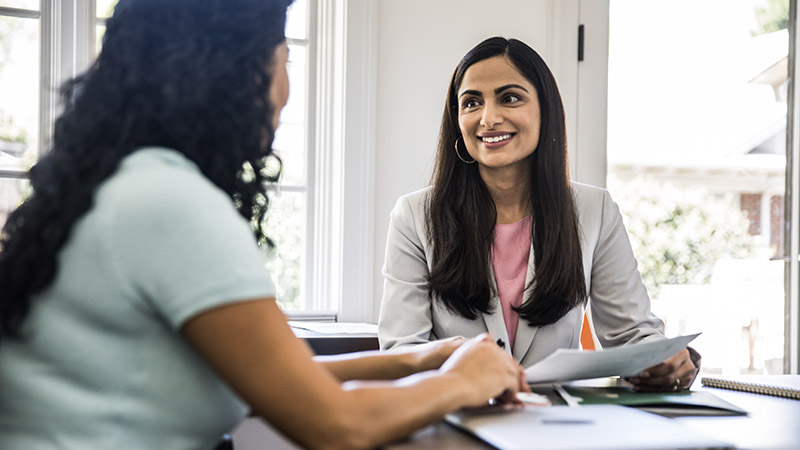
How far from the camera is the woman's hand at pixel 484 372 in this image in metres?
0.92

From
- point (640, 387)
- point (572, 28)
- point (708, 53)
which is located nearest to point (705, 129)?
point (708, 53)

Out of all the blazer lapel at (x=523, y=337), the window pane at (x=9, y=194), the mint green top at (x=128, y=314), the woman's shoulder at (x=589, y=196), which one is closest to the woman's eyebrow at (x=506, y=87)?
the woman's shoulder at (x=589, y=196)

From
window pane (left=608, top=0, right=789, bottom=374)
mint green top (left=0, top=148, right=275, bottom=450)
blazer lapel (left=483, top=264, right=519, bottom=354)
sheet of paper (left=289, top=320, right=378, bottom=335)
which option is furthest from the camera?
window pane (left=608, top=0, right=789, bottom=374)

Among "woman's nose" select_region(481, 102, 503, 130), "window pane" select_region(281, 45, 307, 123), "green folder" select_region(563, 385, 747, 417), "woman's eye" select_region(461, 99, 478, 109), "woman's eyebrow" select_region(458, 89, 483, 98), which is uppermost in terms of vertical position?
"window pane" select_region(281, 45, 307, 123)

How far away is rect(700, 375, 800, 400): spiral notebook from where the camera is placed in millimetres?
1318

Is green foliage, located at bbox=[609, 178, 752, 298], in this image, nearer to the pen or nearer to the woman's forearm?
the pen

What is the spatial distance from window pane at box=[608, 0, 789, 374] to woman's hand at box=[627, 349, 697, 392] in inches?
77.4

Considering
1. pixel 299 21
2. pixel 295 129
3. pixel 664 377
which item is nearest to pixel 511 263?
pixel 664 377

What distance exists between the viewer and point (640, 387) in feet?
4.23

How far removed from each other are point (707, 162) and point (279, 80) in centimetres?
274

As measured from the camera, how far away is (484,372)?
3.13ft

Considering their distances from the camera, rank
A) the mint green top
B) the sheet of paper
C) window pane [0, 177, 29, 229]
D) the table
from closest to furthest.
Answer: the mint green top
the table
the sheet of paper
window pane [0, 177, 29, 229]

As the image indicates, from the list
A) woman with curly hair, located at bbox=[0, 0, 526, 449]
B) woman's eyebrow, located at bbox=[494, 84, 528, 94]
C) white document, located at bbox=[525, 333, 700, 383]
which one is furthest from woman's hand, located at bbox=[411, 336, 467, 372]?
woman's eyebrow, located at bbox=[494, 84, 528, 94]

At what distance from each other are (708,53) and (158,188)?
3.02 metres
